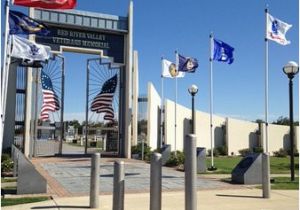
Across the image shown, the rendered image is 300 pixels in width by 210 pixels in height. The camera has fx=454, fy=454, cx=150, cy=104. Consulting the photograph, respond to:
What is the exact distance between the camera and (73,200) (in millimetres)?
10812

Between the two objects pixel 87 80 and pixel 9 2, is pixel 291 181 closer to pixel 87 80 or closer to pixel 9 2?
pixel 9 2

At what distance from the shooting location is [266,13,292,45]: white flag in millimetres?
17797

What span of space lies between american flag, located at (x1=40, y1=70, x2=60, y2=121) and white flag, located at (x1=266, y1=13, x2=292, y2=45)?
43.9 ft

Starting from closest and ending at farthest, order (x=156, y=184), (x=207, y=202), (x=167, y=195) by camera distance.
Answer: (x=156, y=184)
(x=207, y=202)
(x=167, y=195)

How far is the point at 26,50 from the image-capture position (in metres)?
14.7

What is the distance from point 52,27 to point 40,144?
678 centimetres

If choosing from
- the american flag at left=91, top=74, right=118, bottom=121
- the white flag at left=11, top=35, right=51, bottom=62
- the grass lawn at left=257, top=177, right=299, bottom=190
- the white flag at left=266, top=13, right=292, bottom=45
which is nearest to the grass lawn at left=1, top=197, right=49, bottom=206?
the white flag at left=11, top=35, right=51, bottom=62

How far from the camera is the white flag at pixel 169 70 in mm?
27156

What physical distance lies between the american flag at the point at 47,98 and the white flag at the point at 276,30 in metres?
13.4

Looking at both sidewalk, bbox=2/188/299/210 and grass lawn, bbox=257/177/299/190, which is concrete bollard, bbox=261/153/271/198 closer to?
sidewalk, bbox=2/188/299/210

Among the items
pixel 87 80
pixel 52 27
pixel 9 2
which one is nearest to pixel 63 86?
pixel 87 80

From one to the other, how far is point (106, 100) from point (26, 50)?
13170 mm

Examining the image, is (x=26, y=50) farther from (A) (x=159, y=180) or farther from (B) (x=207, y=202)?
(A) (x=159, y=180)

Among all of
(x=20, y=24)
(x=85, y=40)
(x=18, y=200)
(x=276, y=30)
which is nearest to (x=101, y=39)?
(x=85, y=40)
